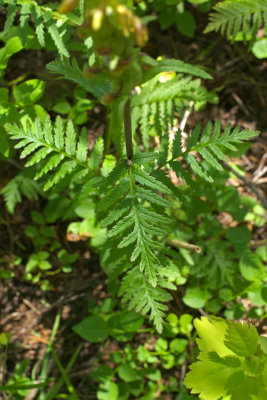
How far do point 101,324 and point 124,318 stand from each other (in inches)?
6.6

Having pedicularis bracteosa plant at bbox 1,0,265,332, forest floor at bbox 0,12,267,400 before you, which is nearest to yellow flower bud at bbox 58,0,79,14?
pedicularis bracteosa plant at bbox 1,0,265,332

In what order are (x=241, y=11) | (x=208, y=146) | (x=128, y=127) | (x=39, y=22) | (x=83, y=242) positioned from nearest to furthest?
(x=128, y=127) < (x=208, y=146) < (x=39, y=22) < (x=241, y=11) < (x=83, y=242)

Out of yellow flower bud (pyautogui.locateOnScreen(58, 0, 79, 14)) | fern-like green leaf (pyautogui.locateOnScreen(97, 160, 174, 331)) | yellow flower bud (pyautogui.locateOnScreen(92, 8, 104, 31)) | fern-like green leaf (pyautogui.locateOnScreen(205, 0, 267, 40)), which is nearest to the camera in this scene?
yellow flower bud (pyautogui.locateOnScreen(92, 8, 104, 31))

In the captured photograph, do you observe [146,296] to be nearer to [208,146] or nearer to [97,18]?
[208,146]

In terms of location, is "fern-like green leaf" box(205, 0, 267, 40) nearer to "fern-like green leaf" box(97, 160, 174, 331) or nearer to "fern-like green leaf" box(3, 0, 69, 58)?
"fern-like green leaf" box(3, 0, 69, 58)

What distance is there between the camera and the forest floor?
Answer: 114 inches

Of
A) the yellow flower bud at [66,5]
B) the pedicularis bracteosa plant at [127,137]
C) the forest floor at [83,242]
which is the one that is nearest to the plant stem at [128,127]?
the pedicularis bracteosa plant at [127,137]

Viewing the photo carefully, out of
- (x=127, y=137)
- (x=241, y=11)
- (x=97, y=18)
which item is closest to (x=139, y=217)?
(x=127, y=137)

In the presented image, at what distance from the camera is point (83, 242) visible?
3092 mm

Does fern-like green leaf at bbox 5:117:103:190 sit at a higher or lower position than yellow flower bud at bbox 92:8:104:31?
lower

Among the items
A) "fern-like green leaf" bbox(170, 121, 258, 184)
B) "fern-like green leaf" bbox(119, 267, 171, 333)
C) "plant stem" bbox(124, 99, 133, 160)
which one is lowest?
"fern-like green leaf" bbox(119, 267, 171, 333)

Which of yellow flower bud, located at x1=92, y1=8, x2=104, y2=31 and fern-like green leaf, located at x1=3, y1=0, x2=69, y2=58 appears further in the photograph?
fern-like green leaf, located at x1=3, y1=0, x2=69, y2=58

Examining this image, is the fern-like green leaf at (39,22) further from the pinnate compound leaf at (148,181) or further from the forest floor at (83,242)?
the forest floor at (83,242)

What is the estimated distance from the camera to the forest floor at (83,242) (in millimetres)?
2908
